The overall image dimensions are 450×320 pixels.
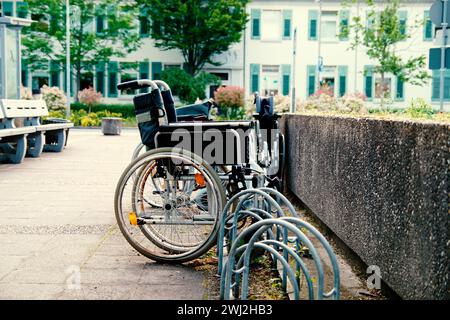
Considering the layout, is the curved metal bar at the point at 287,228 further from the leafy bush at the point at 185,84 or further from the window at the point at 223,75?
the window at the point at 223,75

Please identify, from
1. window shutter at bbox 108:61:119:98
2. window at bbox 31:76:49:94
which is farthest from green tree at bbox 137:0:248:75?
window at bbox 31:76:49:94

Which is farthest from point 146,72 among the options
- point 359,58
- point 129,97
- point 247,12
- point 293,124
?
point 293,124

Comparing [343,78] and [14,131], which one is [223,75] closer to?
[343,78]

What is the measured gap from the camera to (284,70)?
47.8 metres

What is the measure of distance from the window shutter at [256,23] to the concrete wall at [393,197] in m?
41.9

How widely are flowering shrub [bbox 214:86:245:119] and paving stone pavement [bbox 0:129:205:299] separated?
26.5 meters

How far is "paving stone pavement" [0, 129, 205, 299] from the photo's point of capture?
464cm

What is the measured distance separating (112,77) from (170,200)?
4323 centimetres

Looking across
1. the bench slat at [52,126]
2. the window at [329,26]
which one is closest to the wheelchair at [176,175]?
the bench slat at [52,126]

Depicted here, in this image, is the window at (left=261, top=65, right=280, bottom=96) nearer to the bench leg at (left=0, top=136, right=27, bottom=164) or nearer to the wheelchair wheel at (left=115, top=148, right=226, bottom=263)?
the bench leg at (left=0, top=136, right=27, bottom=164)

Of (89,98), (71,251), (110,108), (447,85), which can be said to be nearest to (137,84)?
(71,251)

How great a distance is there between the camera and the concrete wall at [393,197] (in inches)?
141
